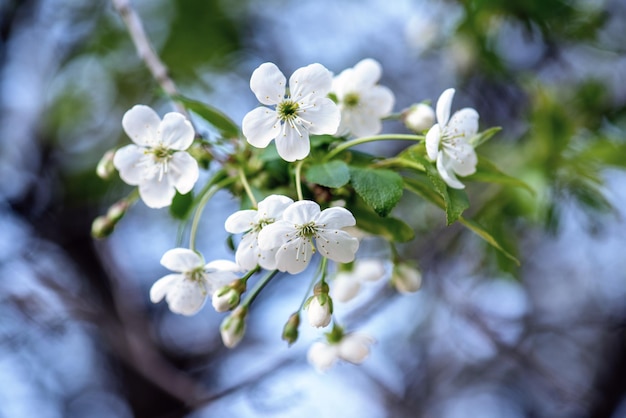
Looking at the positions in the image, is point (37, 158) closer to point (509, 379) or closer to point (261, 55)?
point (261, 55)

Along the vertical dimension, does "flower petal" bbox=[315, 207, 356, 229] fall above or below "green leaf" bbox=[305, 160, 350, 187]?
below

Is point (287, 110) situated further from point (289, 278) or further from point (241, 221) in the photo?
point (289, 278)

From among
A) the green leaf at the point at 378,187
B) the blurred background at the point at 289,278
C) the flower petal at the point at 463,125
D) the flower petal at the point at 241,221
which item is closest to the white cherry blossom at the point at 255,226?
the flower petal at the point at 241,221

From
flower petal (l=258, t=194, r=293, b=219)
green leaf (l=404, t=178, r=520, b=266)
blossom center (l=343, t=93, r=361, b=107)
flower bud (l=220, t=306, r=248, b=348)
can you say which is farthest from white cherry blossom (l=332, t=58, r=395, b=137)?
flower bud (l=220, t=306, r=248, b=348)

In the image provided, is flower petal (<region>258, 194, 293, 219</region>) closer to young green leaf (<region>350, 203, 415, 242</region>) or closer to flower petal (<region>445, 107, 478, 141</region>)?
young green leaf (<region>350, 203, 415, 242</region>)

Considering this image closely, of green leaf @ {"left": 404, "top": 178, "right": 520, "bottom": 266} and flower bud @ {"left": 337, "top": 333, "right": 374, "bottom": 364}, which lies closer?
green leaf @ {"left": 404, "top": 178, "right": 520, "bottom": 266}

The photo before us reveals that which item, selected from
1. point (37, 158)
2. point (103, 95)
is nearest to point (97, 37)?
point (103, 95)
